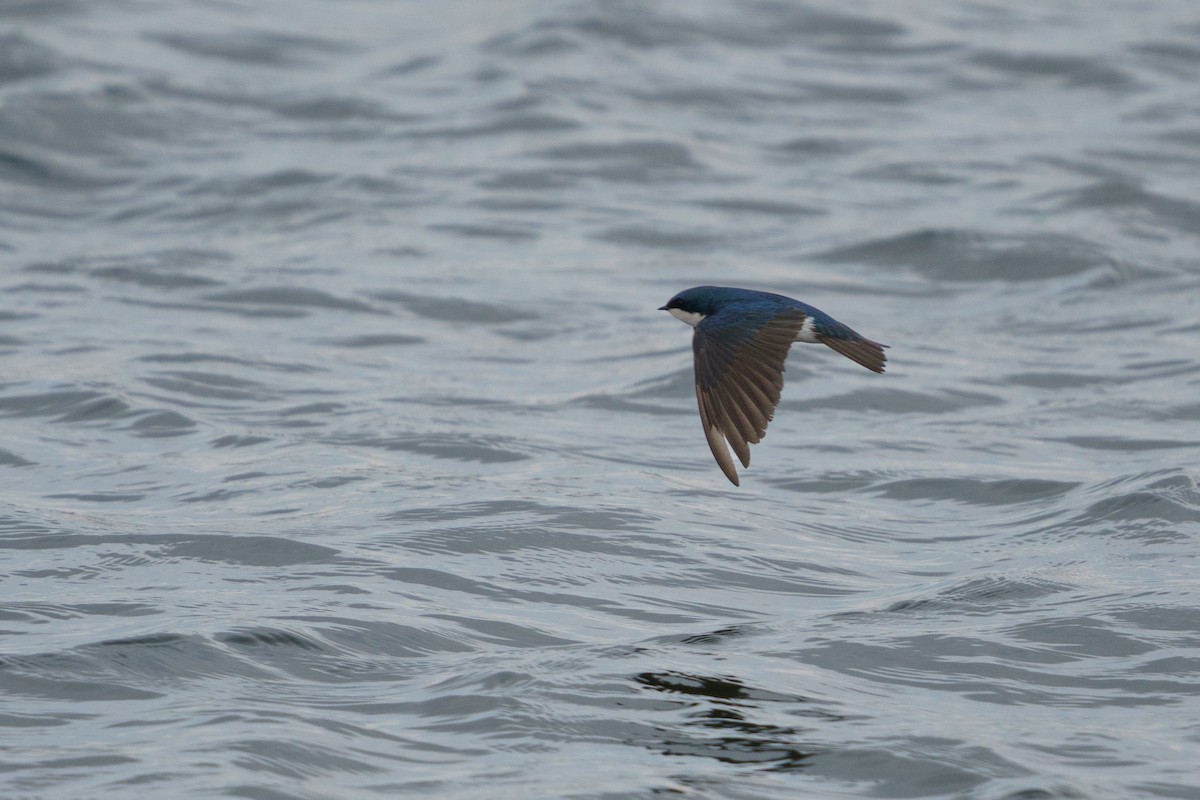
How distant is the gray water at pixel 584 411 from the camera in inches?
169

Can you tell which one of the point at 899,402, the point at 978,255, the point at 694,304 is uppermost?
the point at 694,304

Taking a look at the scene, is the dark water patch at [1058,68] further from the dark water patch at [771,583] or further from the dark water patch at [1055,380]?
the dark water patch at [771,583]

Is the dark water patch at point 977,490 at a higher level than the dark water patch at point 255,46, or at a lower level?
lower

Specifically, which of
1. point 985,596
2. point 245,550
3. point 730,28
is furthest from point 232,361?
point 730,28

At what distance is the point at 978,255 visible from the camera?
34.5 ft

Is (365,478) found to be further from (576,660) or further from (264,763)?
(264,763)

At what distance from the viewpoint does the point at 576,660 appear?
15.3 feet

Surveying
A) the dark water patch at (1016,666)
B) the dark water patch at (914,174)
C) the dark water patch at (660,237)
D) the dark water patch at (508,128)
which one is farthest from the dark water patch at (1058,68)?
the dark water patch at (1016,666)

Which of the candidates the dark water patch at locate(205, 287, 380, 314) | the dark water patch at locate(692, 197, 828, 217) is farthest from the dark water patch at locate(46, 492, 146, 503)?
the dark water patch at locate(692, 197, 828, 217)

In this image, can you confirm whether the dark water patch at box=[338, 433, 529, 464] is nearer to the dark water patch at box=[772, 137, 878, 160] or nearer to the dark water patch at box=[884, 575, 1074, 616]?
the dark water patch at box=[884, 575, 1074, 616]

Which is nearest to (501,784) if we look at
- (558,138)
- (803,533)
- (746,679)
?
(746,679)

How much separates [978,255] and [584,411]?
375 centimetres

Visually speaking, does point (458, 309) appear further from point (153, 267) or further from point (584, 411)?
point (584, 411)

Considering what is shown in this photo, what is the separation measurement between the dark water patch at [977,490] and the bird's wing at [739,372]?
112cm
